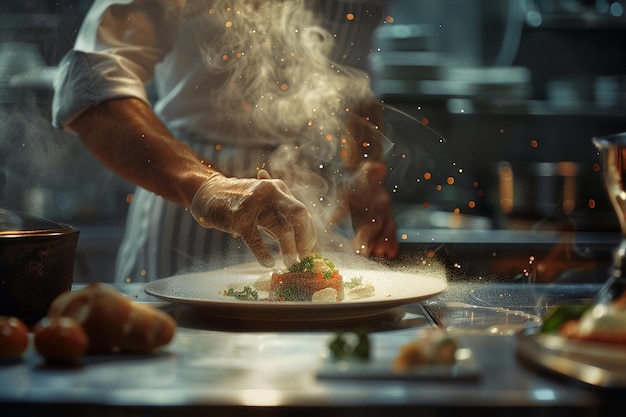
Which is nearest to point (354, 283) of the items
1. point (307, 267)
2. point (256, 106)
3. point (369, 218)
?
point (307, 267)

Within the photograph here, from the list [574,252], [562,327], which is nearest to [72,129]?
[562,327]

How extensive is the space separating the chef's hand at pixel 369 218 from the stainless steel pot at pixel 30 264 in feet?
3.07

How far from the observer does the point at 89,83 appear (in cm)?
Answer: 155

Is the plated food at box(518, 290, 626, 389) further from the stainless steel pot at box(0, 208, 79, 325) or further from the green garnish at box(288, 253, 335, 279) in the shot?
the stainless steel pot at box(0, 208, 79, 325)

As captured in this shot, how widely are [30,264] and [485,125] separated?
2532 millimetres

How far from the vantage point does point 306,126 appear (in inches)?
73.4

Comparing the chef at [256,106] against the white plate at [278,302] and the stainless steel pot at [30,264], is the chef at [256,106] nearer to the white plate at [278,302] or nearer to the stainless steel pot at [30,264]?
the white plate at [278,302]

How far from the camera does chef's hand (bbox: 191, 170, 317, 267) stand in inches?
47.7

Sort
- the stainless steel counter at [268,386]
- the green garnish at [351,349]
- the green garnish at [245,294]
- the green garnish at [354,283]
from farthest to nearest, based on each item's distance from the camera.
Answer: the green garnish at [354,283], the green garnish at [245,294], the green garnish at [351,349], the stainless steel counter at [268,386]

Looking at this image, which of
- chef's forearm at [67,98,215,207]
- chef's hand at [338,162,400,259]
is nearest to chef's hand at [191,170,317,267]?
chef's forearm at [67,98,215,207]

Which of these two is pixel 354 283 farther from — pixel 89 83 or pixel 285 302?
pixel 89 83

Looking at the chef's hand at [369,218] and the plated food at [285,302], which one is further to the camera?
the chef's hand at [369,218]

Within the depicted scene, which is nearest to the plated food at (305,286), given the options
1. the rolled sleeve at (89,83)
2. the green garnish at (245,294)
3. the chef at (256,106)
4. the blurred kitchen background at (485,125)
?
the green garnish at (245,294)

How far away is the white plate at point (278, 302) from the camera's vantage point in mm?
965
